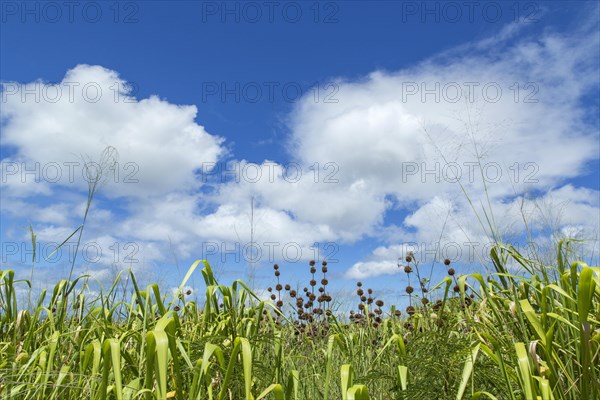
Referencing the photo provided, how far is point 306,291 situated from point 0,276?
3.24m

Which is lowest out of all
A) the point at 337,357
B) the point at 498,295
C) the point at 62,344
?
the point at 337,357

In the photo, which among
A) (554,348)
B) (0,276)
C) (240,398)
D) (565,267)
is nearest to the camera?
(554,348)

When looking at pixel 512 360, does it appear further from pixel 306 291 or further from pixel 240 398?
pixel 306 291

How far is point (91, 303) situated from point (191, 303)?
800 mm

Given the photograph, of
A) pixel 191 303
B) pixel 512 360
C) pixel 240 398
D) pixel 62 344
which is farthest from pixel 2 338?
pixel 512 360

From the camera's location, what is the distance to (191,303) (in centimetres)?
368

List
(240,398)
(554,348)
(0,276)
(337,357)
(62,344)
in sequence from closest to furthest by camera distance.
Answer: (554,348) < (240,398) < (62,344) < (0,276) < (337,357)

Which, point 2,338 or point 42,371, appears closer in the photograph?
point 42,371

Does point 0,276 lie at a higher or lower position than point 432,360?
higher

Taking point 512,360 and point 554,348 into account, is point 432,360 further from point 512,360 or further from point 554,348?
point 554,348

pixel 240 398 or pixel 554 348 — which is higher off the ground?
pixel 554 348

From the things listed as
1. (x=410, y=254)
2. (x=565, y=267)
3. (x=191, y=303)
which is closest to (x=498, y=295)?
(x=565, y=267)

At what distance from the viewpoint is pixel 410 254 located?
3842mm

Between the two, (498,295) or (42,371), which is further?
(498,295)
